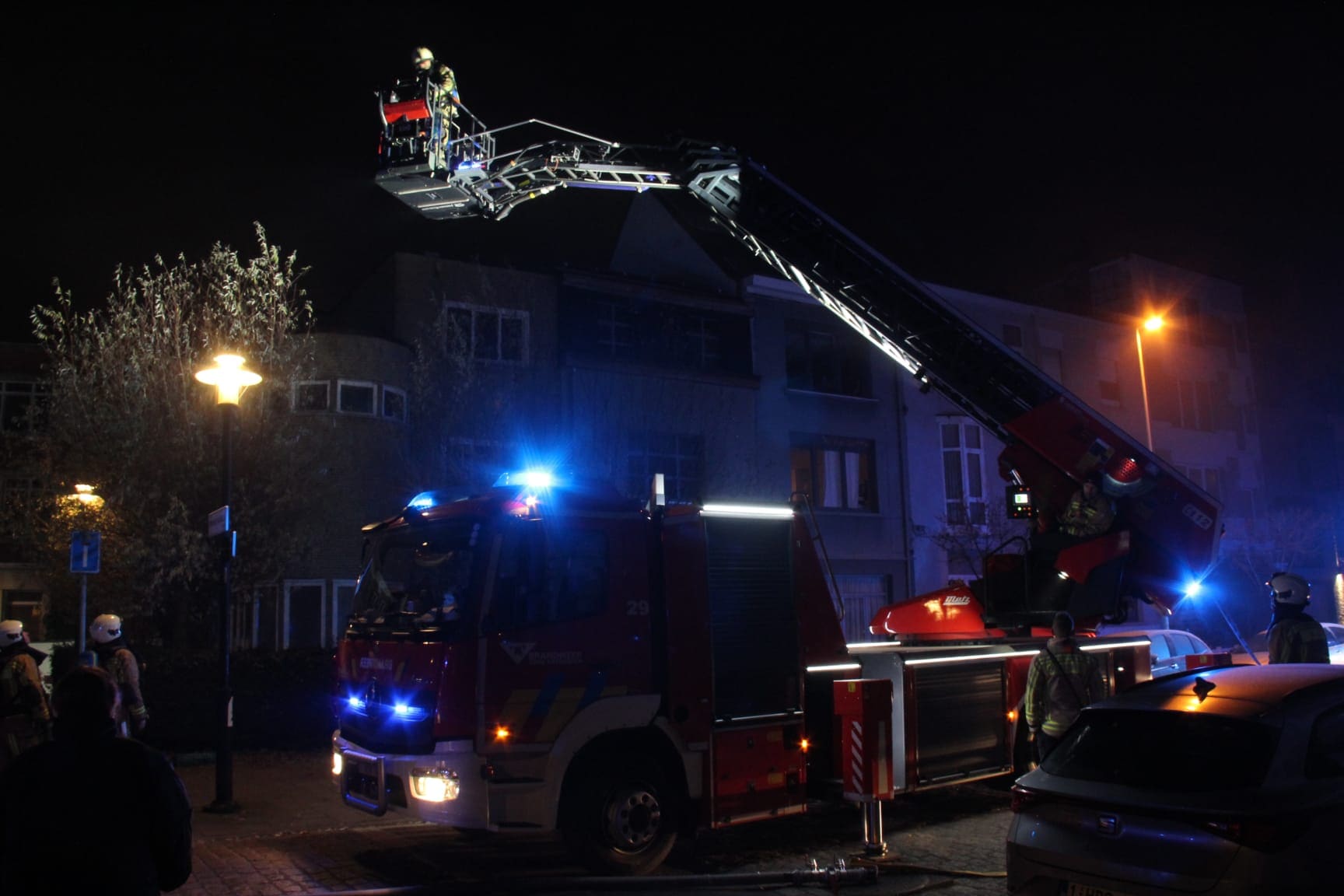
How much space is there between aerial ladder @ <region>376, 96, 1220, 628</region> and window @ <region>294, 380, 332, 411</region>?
29.7 feet

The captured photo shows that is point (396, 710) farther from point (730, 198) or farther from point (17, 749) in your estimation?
point (730, 198)

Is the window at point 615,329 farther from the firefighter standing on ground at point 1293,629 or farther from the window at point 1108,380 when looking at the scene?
the firefighter standing on ground at point 1293,629

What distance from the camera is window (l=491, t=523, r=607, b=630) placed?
729 cm

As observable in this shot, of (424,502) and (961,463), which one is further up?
(961,463)

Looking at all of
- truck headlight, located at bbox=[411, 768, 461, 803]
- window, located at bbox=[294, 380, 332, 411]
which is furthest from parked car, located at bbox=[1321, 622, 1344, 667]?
window, located at bbox=[294, 380, 332, 411]

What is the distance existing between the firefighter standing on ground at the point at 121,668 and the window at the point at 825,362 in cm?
1975

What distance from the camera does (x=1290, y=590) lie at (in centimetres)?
822

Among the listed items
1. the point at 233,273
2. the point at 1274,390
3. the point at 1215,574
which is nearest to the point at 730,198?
the point at 233,273

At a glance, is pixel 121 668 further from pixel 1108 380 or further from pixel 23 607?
pixel 1108 380

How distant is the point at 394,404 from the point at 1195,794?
18310 mm

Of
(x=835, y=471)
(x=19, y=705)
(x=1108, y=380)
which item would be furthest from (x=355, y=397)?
(x=1108, y=380)

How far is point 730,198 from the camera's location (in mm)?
11133

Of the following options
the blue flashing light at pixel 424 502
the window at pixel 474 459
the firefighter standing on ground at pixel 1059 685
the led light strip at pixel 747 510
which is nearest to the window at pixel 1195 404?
the window at pixel 474 459

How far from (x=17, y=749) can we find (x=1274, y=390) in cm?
4683
